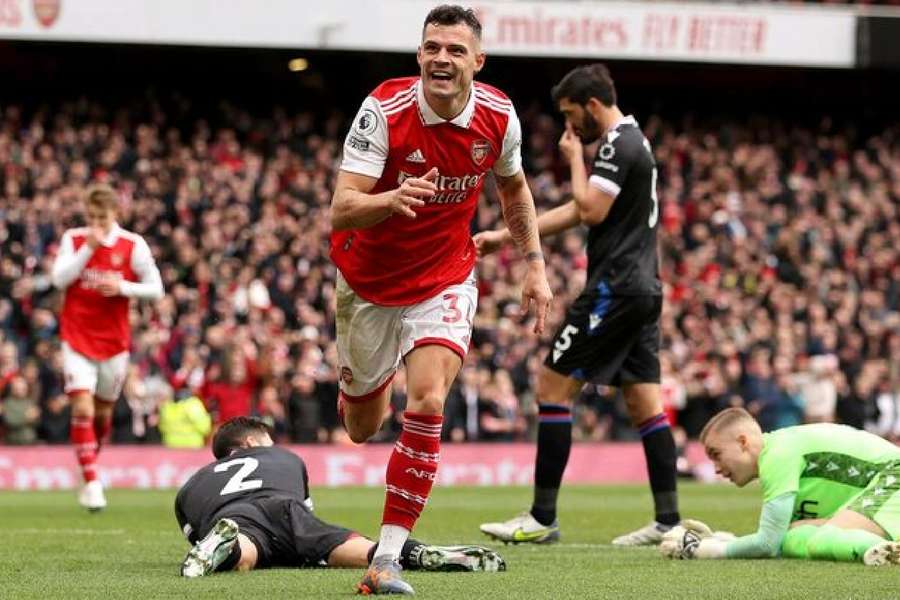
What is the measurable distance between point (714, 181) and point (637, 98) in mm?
5239

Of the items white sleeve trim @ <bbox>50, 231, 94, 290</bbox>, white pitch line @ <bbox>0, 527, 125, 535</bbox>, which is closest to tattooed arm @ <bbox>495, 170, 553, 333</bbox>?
white pitch line @ <bbox>0, 527, 125, 535</bbox>

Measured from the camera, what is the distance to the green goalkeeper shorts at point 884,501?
8.02 m

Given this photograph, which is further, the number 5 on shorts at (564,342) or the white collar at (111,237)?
the white collar at (111,237)

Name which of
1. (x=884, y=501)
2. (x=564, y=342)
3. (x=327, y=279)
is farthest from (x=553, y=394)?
(x=327, y=279)

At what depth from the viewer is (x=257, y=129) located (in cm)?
2988

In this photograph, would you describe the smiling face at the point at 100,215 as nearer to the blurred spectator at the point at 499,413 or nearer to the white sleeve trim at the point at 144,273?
the white sleeve trim at the point at 144,273

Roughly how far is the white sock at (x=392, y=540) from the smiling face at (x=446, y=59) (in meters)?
1.80

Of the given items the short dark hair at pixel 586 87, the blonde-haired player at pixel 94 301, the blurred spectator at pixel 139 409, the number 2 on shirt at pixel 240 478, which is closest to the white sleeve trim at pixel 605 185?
the short dark hair at pixel 586 87

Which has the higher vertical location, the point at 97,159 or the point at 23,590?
the point at 97,159

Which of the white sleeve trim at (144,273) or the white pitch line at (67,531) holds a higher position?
the white sleeve trim at (144,273)

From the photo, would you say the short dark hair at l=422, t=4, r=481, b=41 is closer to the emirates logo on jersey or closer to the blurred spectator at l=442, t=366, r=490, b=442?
the emirates logo on jersey

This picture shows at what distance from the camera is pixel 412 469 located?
716cm

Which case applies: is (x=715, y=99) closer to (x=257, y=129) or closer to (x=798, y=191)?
(x=798, y=191)

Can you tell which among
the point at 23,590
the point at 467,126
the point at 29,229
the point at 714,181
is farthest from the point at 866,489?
the point at 714,181
